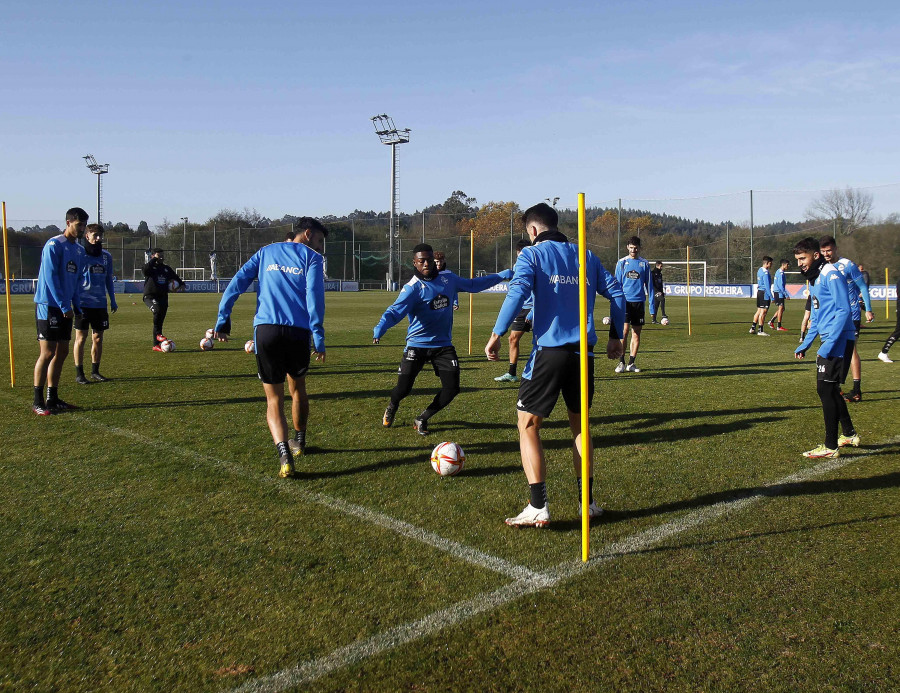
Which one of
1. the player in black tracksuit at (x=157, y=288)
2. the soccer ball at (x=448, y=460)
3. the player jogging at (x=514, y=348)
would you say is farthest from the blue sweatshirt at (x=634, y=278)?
the player in black tracksuit at (x=157, y=288)

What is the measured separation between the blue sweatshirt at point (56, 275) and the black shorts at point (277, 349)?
390cm

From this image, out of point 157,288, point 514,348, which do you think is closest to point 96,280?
point 157,288

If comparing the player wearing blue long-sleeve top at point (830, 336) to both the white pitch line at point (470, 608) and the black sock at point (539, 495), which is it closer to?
the white pitch line at point (470, 608)

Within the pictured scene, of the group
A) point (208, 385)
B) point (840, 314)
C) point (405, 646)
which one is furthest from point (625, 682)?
point (208, 385)

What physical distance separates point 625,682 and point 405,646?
0.96m

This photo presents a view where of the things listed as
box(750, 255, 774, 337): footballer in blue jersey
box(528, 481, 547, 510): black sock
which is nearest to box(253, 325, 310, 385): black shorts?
box(528, 481, 547, 510): black sock

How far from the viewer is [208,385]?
10.2 metres

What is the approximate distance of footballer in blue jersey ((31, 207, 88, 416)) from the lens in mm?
8062

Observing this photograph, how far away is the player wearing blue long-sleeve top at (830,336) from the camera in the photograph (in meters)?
6.10

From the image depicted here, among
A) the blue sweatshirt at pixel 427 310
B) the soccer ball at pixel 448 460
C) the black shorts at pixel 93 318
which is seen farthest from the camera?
the black shorts at pixel 93 318

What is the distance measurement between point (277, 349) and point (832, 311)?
502 cm

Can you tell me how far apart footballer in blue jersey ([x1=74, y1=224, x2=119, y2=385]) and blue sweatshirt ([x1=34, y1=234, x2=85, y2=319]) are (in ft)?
4.38

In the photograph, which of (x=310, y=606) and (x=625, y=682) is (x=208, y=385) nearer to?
(x=310, y=606)

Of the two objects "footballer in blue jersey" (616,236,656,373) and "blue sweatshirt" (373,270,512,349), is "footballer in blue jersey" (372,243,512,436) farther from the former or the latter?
"footballer in blue jersey" (616,236,656,373)
